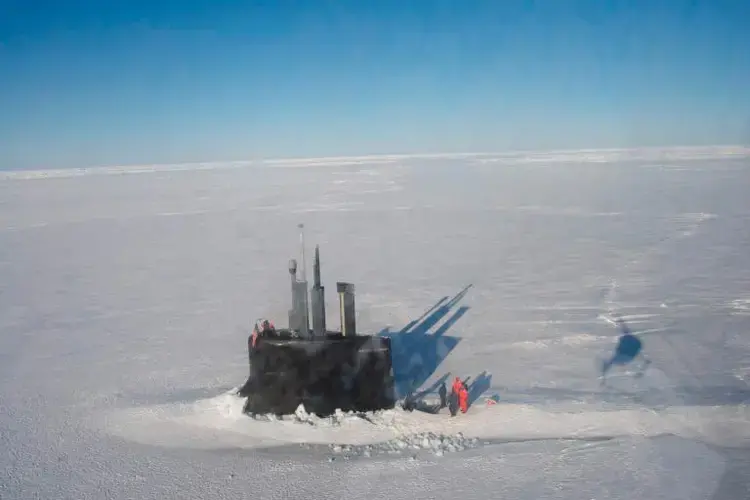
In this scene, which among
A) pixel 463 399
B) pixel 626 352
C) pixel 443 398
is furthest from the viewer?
pixel 626 352

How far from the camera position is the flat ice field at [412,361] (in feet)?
24.2

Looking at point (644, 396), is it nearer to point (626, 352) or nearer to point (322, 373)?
point (626, 352)

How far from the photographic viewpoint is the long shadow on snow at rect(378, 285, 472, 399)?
10.5m

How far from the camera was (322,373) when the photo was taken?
8703 millimetres

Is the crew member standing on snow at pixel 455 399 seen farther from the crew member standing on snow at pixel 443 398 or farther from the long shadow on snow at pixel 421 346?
the long shadow on snow at pixel 421 346

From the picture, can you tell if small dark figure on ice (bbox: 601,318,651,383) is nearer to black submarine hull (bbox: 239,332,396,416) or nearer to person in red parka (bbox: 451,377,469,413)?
person in red parka (bbox: 451,377,469,413)

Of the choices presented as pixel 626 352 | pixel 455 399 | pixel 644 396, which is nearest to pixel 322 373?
pixel 455 399

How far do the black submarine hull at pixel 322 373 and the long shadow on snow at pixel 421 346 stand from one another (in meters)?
0.90

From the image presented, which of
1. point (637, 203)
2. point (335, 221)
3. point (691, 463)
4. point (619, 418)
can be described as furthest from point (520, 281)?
point (637, 203)

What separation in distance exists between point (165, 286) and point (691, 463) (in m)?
14.7

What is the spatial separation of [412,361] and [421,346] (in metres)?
0.91

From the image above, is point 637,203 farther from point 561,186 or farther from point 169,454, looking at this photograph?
point 169,454

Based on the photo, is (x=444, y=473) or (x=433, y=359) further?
(x=433, y=359)

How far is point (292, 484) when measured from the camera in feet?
23.8
